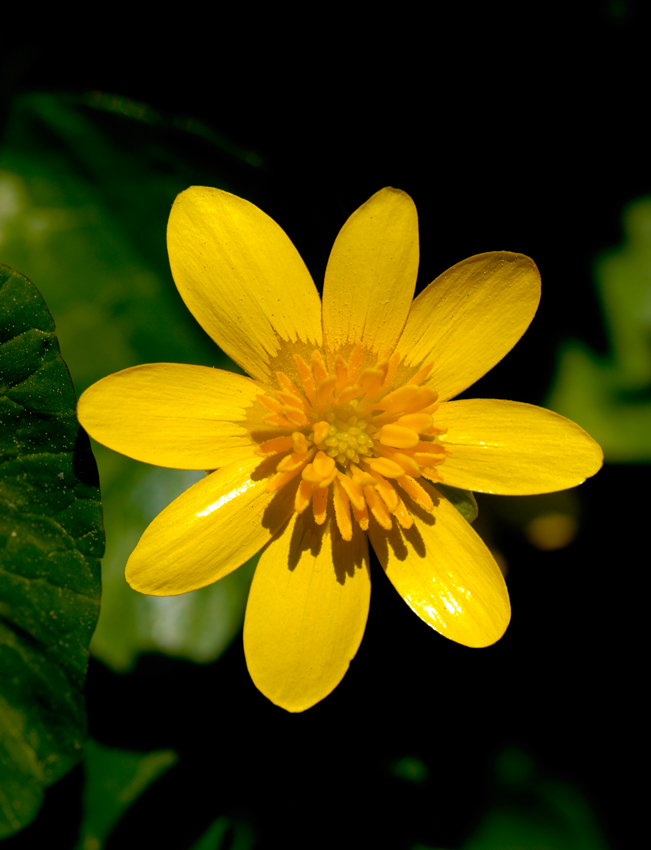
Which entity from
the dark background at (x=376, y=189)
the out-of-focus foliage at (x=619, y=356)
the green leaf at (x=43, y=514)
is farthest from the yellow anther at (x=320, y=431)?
the out-of-focus foliage at (x=619, y=356)

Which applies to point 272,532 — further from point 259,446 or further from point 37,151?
point 37,151

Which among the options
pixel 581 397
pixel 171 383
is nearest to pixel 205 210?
pixel 171 383

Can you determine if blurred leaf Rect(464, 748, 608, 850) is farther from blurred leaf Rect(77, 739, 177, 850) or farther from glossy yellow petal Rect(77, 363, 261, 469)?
glossy yellow petal Rect(77, 363, 261, 469)

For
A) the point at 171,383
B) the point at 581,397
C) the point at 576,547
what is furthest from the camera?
the point at 576,547

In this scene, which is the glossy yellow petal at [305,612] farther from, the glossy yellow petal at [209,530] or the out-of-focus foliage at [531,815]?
the out-of-focus foliage at [531,815]

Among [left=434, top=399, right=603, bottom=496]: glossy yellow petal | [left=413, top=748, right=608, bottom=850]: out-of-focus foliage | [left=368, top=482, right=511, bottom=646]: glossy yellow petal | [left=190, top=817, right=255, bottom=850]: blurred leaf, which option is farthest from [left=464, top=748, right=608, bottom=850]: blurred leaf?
[left=434, top=399, right=603, bottom=496]: glossy yellow petal

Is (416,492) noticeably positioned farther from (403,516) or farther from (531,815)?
(531,815)

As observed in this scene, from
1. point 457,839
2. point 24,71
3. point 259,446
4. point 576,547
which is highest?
point 24,71
